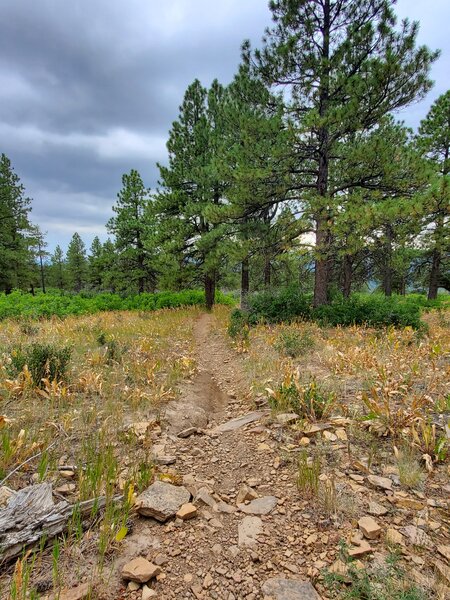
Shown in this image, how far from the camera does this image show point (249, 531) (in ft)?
6.83

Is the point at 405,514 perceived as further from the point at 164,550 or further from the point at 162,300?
the point at 162,300

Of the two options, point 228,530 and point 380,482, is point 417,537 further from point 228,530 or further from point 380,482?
point 228,530

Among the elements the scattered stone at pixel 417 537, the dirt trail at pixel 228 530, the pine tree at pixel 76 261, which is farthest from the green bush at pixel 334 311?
the pine tree at pixel 76 261

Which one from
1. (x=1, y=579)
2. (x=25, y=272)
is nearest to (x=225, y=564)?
(x=1, y=579)

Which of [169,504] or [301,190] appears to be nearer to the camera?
[169,504]

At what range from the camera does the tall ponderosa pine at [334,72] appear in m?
8.05

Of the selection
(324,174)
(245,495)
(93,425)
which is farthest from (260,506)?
(324,174)

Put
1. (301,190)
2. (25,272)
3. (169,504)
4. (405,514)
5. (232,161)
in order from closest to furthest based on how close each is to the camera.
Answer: (405,514), (169,504), (232,161), (301,190), (25,272)

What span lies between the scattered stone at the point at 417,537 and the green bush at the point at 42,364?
427cm

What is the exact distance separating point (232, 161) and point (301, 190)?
9.44 feet

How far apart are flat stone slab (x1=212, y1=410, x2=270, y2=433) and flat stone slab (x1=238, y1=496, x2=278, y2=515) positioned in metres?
1.30

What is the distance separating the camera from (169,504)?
228cm

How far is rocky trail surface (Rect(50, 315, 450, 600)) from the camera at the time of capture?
171cm

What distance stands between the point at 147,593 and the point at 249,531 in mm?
746
